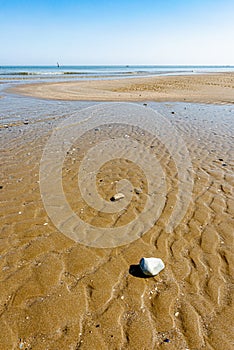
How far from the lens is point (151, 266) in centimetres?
342

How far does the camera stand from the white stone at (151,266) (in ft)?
11.2

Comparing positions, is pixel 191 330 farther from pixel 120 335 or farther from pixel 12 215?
pixel 12 215

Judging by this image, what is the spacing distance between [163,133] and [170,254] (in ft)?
24.2

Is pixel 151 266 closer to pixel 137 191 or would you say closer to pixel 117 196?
pixel 117 196

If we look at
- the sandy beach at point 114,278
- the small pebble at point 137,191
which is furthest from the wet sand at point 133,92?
the sandy beach at point 114,278

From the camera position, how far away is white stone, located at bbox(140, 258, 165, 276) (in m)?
3.40

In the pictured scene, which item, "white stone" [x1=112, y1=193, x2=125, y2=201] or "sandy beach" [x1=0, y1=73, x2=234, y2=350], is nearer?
"sandy beach" [x1=0, y1=73, x2=234, y2=350]

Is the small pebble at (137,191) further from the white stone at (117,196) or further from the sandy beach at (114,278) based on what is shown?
the white stone at (117,196)

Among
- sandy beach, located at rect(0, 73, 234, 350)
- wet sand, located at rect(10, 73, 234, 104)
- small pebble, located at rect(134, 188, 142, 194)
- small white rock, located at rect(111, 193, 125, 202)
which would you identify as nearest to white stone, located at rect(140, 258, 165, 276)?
sandy beach, located at rect(0, 73, 234, 350)

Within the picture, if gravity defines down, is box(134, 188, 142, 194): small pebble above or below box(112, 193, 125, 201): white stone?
below

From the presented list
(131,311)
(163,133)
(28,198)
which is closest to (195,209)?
(131,311)

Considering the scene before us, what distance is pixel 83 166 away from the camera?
23.4 feet

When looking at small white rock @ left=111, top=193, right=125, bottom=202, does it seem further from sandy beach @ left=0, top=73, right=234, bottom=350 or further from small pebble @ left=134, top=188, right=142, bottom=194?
small pebble @ left=134, top=188, right=142, bottom=194

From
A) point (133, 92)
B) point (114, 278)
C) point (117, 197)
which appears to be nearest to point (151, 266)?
point (114, 278)
